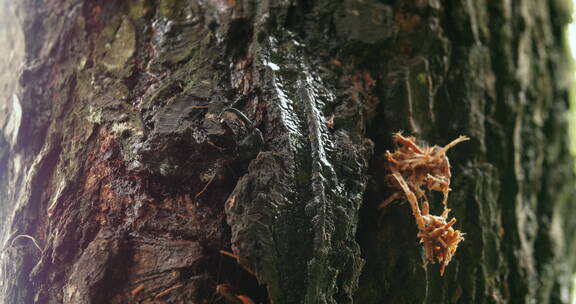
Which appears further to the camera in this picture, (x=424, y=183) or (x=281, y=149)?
(x=424, y=183)

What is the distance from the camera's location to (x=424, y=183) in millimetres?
913

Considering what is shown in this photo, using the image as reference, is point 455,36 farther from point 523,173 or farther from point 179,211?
point 179,211

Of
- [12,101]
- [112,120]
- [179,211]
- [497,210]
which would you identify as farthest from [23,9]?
[497,210]

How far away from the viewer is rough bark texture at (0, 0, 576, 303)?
2.56 ft

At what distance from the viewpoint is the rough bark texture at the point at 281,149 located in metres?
0.78

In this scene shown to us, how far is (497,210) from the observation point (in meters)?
1.02

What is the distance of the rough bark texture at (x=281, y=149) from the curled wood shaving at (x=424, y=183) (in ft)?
0.11

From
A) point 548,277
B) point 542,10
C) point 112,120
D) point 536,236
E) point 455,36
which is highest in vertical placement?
point 542,10

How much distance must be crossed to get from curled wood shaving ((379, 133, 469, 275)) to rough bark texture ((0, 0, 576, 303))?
0.11 ft

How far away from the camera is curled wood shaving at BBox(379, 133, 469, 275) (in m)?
0.87

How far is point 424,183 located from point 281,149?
35 cm

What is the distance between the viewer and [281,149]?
2.60ft

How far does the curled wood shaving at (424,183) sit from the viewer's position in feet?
2.85

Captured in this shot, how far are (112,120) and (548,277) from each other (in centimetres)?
120
